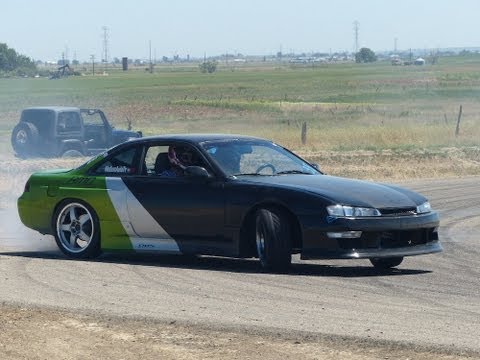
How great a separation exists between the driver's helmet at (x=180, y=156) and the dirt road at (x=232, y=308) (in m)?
1.03

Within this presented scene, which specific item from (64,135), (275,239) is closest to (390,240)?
(275,239)

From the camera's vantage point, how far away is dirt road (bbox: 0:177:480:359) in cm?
793

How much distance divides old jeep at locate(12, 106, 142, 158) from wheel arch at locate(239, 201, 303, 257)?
64.4ft

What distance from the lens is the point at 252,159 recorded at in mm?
12555

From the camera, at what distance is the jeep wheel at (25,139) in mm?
31625

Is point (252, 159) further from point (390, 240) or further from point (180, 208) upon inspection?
point (390, 240)

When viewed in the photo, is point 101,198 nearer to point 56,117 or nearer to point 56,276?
point 56,276

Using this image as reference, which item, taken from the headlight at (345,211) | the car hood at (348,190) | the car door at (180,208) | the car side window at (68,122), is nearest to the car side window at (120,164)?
the car door at (180,208)

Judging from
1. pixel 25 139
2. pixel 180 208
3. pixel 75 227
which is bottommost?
pixel 25 139

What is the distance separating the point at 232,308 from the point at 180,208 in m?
2.80

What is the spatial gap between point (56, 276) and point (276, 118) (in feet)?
153

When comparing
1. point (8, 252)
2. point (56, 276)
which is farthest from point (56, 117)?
point (56, 276)

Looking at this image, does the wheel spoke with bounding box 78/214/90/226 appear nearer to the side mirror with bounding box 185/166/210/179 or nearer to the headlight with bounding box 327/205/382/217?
the side mirror with bounding box 185/166/210/179

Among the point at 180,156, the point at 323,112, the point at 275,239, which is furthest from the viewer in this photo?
the point at 323,112
